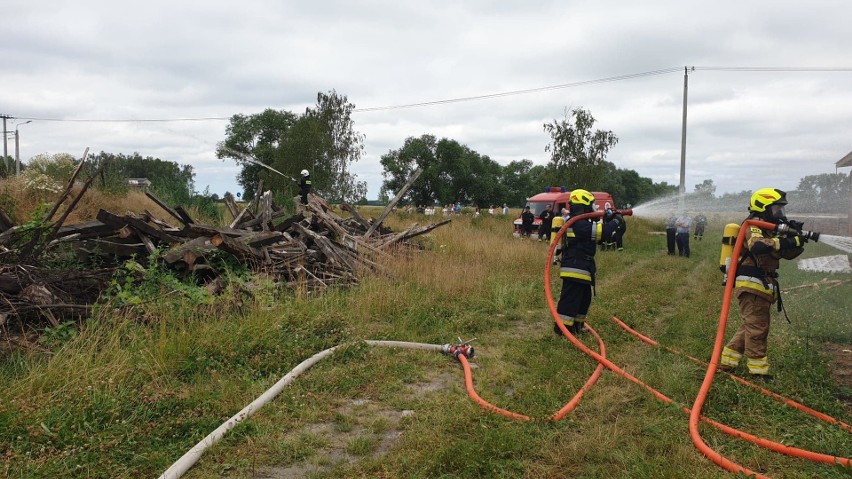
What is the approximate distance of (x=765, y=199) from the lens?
521 centimetres

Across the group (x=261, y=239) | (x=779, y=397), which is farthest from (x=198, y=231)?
(x=779, y=397)

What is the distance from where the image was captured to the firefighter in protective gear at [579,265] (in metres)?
6.67

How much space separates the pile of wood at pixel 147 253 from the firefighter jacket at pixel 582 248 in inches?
140

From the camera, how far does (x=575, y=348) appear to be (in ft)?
19.9

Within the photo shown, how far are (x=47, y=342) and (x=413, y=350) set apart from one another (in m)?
3.47

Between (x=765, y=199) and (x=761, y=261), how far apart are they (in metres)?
0.61

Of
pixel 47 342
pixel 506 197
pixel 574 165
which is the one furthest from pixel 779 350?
pixel 506 197

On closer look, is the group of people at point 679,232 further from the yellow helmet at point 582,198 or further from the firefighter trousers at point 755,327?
the firefighter trousers at point 755,327

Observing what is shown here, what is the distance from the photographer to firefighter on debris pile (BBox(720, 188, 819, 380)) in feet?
16.4

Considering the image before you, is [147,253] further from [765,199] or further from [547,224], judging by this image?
[547,224]

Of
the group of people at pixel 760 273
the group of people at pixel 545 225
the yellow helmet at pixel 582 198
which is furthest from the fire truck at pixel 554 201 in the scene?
the group of people at pixel 760 273

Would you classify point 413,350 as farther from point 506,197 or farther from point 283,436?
point 506,197

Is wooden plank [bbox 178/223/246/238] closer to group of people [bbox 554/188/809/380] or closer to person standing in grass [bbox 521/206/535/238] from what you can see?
group of people [bbox 554/188/809/380]

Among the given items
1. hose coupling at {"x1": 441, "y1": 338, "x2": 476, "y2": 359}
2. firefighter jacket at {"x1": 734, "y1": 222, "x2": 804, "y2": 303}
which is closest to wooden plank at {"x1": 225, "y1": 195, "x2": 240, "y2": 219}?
hose coupling at {"x1": 441, "y1": 338, "x2": 476, "y2": 359}
